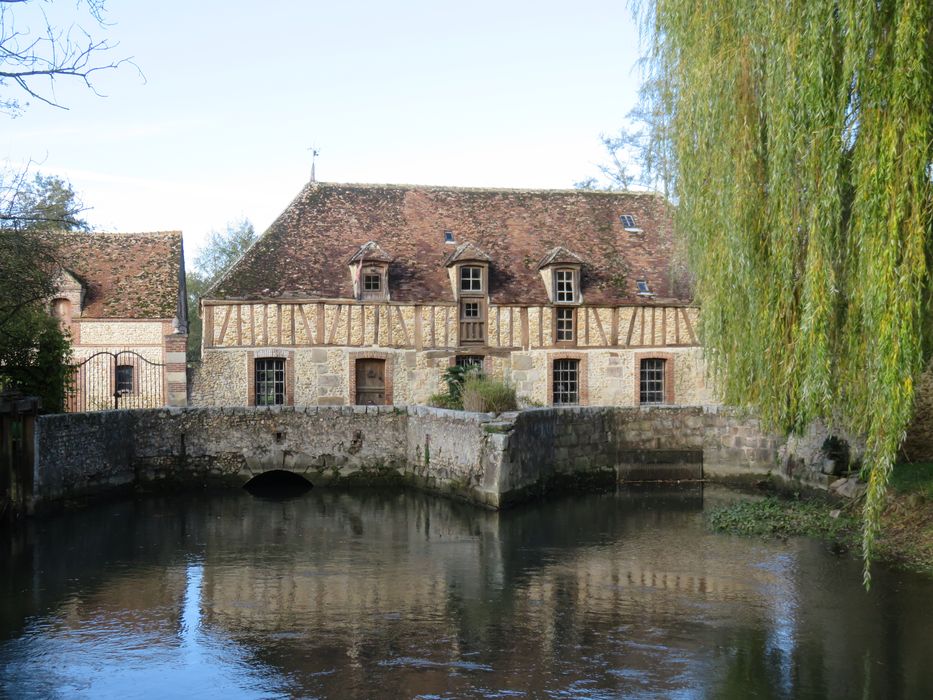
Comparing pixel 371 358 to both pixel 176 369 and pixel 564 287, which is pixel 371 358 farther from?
pixel 564 287

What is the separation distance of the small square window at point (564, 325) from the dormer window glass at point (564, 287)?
21cm

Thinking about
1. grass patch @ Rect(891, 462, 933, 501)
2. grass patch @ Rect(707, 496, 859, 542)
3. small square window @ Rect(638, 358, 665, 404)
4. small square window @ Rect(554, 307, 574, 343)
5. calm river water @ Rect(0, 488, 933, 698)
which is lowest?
calm river water @ Rect(0, 488, 933, 698)

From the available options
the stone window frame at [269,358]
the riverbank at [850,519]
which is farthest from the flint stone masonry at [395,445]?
the stone window frame at [269,358]

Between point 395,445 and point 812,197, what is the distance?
28.2ft

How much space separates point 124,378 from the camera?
65.0ft

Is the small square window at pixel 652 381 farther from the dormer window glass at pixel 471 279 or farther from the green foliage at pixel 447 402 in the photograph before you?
the green foliage at pixel 447 402

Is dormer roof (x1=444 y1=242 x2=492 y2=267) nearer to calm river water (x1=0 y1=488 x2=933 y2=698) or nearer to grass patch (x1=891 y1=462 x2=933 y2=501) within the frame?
calm river water (x1=0 y1=488 x2=933 y2=698)

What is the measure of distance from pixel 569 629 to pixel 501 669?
110 centimetres

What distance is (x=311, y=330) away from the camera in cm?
1725

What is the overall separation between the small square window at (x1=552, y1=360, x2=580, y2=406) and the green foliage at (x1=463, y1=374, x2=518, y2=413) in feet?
17.0

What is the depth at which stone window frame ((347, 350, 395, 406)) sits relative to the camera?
57.1 ft

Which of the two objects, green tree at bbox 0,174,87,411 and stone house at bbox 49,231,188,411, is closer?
green tree at bbox 0,174,87,411

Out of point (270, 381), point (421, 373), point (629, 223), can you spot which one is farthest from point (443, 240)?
point (270, 381)

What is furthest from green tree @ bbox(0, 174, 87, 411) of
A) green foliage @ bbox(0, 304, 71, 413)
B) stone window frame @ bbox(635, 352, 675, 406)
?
stone window frame @ bbox(635, 352, 675, 406)
